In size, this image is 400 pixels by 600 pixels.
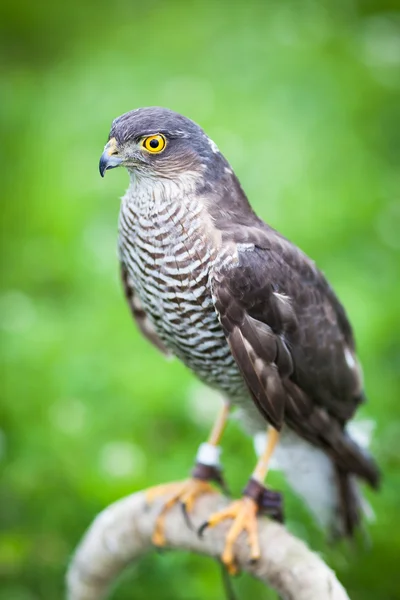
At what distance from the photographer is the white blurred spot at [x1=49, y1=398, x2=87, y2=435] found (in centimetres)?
391

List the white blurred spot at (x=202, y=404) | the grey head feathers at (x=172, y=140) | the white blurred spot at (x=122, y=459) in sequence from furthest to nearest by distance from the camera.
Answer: the white blurred spot at (x=202, y=404) < the white blurred spot at (x=122, y=459) < the grey head feathers at (x=172, y=140)

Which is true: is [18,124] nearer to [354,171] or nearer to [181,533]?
[354,171]

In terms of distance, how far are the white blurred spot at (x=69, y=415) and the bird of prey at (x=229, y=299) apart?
136cm

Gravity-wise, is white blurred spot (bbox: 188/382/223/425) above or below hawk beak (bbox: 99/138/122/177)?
below

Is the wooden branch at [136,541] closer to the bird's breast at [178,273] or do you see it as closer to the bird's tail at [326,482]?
the bird's tail at [326,482]

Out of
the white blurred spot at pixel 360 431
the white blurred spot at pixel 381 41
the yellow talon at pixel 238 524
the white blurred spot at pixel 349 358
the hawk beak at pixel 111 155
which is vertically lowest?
the yellow talon at pixel 238 524

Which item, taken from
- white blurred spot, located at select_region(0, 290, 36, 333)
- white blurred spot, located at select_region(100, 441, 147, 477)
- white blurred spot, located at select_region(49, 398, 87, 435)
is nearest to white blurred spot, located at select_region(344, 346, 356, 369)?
white blurred spot, located at select_region(100, 441, 147, 477)

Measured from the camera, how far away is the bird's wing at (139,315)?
8.45 feet

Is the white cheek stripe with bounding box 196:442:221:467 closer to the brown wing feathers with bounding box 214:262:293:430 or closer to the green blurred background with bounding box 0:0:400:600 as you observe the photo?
the brown wing feathers with bounding box 214:262:293:430

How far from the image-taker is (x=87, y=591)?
2.48 meters

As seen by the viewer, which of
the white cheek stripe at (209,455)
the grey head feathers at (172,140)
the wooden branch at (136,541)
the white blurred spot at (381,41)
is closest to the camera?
the grey head feathers at (172,140)

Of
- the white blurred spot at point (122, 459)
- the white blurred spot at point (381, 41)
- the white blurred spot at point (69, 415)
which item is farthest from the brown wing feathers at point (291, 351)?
the white blurred spot at point (381, 41)

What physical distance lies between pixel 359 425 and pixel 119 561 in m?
0.91

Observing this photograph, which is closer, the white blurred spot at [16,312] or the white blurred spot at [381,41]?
the white blurred spot at [16,312]
